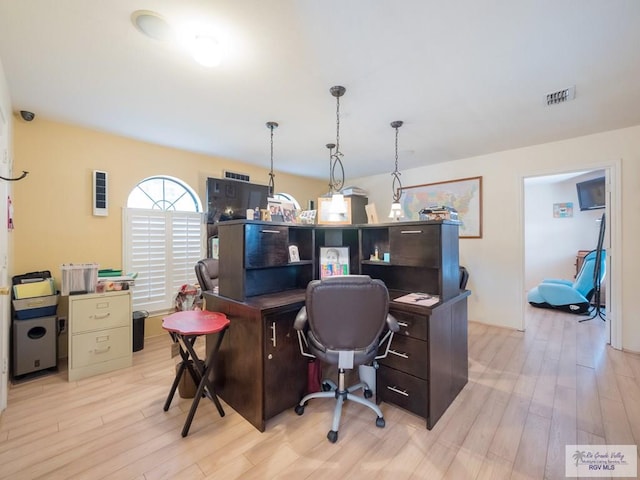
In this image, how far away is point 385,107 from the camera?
2672mm

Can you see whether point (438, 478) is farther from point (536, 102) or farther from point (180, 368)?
point (536, 102)

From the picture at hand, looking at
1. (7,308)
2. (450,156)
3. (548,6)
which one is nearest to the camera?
(548,6)

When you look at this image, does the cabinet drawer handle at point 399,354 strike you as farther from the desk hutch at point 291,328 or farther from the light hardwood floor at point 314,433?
the light hardwood floor at point 314,433

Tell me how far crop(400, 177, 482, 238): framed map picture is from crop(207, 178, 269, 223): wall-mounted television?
9.12ft

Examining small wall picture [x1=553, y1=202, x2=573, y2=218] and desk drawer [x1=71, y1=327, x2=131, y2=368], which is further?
small wall picture [x1=553, y1=202, x2=573, y2=218]

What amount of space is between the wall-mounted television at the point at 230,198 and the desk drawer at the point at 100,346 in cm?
183

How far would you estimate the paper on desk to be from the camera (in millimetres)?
2006

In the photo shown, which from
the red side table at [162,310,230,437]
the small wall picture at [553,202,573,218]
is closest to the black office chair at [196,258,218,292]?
the red side table at [162,310,230,437]

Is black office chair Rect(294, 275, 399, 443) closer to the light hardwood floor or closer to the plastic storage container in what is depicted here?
the light hardwood floor

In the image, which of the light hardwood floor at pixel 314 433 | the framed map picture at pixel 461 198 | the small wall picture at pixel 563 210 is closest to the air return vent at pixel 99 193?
the light hardwood floor at pixel 314 433

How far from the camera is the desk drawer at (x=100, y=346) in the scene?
8.51ft

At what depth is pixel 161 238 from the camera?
3668 mm

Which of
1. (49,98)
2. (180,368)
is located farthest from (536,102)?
(49,98)

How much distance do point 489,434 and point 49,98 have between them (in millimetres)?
4429
